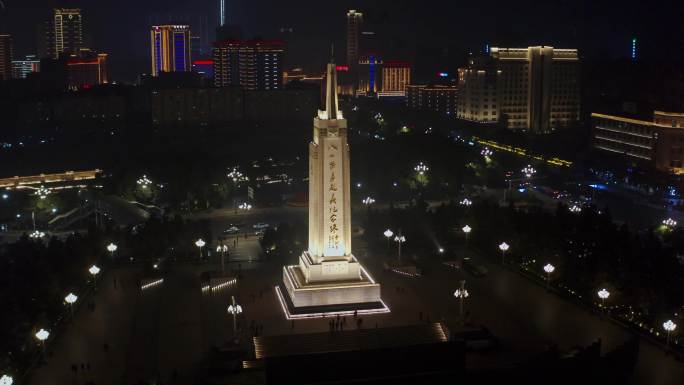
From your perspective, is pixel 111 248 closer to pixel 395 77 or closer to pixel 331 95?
pixel 331 95

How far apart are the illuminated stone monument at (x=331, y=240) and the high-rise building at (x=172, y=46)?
261ft

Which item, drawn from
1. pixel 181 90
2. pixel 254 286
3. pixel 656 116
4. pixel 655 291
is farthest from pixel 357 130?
pixel 655 291

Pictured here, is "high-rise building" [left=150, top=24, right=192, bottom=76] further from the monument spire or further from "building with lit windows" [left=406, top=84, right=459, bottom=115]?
the monument spire

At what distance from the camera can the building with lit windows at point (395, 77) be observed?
265 feet

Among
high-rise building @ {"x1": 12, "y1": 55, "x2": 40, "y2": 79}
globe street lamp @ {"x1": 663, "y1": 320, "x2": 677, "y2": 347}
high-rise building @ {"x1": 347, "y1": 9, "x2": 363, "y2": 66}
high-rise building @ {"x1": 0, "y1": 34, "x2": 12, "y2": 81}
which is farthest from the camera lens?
high-rise building @ {"x1": 12, "y1": 55, "x2": 40, "y2": 79}

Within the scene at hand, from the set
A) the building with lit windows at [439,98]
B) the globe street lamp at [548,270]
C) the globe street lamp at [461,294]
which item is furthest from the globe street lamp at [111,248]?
the building with lit windows at [439,98]

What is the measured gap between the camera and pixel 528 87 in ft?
176

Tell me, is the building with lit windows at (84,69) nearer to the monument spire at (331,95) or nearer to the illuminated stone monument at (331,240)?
the monument spire at (331,95)

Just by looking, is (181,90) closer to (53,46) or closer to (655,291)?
(53,46)

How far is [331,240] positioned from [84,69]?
66671 mm

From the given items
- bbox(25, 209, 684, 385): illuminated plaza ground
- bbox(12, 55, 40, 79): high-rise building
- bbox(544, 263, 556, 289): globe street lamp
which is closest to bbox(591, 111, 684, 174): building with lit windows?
bbox(25, 209, 684, 385): illuminated plaza ground

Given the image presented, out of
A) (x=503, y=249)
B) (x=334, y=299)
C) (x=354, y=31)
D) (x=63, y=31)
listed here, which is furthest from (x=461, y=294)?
(x=63, y=31)

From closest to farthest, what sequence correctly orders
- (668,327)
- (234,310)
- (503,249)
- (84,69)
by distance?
1. (668,327)
2. (234,310)
3. (503,249)
4. (84,69)

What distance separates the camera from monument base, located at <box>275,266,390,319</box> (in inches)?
757
